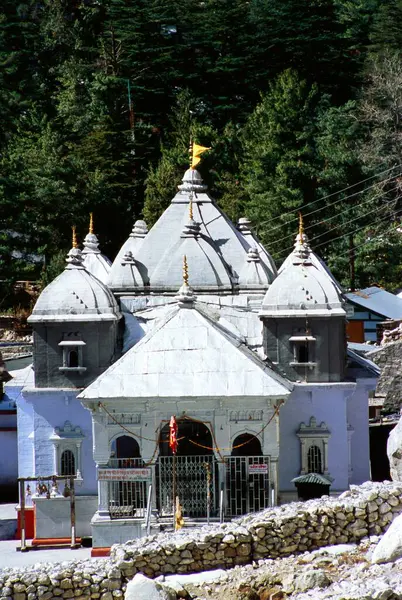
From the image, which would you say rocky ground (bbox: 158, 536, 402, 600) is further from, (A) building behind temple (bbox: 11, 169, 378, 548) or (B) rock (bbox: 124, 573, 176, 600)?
(A) building behind temple (bbox: 11, 169, 378, 548)

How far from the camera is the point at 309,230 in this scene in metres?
68.4

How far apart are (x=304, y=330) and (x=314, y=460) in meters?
3.03

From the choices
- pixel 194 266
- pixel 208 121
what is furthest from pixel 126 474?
pixel 208 121

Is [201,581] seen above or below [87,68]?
below

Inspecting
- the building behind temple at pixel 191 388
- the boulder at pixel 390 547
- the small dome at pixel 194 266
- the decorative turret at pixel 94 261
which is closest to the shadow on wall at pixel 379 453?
the building behind temple at pixel 191 388

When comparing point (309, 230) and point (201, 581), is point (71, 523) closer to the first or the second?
point (201, 581)

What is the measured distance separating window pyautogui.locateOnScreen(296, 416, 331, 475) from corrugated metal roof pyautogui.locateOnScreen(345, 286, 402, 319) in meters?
21.4

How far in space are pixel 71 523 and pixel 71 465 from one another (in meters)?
1.79

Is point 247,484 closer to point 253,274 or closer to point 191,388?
point 191,388

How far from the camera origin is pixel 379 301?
6197cm

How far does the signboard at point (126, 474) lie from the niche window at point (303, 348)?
4674 mm

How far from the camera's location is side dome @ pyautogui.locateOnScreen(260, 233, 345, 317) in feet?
128

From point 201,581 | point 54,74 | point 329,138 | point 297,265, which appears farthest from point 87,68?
point 201,581

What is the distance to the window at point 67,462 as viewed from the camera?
1547 inches
